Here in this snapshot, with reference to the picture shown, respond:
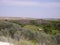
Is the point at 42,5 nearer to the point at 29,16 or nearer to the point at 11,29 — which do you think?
the point at 29,16

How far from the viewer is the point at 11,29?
7.01 feet

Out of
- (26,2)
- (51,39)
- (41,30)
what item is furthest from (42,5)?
(51,39)

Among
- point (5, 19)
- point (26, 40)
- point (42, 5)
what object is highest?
point (42, 5)

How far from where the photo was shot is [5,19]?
7.08 ft

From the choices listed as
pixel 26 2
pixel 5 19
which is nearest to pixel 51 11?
pixel 26 2

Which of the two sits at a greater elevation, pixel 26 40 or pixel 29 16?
pixel 29 16

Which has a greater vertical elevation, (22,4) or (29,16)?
(22,4)

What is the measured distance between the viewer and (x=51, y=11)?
2098 mm

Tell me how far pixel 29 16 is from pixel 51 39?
1.59 feet

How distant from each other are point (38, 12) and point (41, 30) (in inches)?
11.0

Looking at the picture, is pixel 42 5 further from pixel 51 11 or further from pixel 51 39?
pixel 51 39

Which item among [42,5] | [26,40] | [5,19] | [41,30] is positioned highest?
[42,5]

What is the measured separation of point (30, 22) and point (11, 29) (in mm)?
315

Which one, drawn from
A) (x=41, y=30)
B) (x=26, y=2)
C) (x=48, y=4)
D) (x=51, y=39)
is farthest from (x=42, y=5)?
(x=51, y=39)
